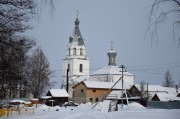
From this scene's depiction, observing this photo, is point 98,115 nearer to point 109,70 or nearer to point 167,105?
point 167,105

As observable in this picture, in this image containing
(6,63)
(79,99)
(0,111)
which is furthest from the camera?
(79,99)

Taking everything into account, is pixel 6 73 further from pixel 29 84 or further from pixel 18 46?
pixel 29 84

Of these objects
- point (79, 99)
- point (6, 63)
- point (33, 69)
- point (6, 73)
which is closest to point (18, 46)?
point (6, 63)

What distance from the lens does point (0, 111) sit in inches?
1141

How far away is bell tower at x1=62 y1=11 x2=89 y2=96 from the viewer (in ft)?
385

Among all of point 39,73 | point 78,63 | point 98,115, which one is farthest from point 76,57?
point 98,115

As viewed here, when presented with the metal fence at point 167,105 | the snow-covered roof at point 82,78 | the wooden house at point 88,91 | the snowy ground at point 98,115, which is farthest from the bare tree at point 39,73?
the snow-covered roof at point 82,78

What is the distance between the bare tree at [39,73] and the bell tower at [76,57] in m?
58.8

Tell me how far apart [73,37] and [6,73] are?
3962 inches

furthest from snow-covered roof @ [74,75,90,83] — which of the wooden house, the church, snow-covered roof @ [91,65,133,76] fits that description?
the wooden house

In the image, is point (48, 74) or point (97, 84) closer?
point (48, 74)

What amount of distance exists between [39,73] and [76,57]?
201ft

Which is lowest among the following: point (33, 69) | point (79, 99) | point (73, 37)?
point (79, 99)

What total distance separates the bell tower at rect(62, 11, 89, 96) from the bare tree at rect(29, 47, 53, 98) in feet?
193
